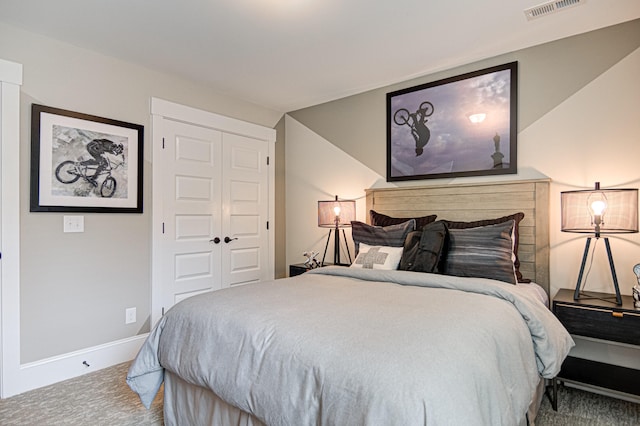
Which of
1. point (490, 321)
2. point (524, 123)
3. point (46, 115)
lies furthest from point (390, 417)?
point (46, 115)

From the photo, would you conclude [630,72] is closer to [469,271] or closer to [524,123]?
[524,123]

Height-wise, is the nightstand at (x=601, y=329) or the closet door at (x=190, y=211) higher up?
the closet door at (x=190, y=211)

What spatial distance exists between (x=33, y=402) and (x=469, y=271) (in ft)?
9.76

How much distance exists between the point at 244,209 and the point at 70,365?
2044 mm

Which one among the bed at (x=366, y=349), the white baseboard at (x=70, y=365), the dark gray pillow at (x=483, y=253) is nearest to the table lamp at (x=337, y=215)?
the bed at (x=366, y=349)

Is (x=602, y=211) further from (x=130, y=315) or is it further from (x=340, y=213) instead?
(x=130, y=315)

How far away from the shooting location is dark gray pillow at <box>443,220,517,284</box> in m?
2.34

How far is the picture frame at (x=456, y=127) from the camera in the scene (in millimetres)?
2889

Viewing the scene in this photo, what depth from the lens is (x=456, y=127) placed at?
3135 mm

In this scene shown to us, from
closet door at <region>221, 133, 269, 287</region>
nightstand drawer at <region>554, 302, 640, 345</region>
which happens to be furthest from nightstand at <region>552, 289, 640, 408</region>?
closet door at <region>221, 133, 269, 287</region>

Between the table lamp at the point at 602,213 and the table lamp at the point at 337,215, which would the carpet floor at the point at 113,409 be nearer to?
the table lamp at the point at 602,213

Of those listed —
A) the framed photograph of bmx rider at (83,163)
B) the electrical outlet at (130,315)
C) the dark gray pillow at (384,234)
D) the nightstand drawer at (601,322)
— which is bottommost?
the electrical outlet at (130,315)

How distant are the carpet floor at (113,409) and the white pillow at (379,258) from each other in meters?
1.27

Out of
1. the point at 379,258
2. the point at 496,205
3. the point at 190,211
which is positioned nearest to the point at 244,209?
the point at 190,211
